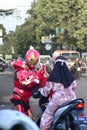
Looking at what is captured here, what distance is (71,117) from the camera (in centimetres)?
587

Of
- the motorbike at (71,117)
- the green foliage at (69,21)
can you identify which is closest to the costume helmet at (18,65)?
the motorbike at (71,117)

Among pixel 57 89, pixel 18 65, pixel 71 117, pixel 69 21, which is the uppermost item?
pixel 18 65

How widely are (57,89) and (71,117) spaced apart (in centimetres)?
49

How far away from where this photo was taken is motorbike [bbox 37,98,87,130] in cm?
574

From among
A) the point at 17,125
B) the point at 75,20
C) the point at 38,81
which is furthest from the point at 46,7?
the point at 17,125

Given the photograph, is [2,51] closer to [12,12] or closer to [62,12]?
[62,12]

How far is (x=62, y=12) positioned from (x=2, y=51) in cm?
9810

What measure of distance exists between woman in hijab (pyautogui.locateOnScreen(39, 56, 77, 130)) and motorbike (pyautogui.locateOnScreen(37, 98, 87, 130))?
0.50 feet

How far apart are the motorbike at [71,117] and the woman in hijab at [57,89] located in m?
0.15

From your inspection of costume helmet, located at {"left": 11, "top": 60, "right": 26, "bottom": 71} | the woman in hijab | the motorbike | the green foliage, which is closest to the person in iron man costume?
costume helmet, located at {"left": 11, "top": 60, "right": 26, "bottom": 71}

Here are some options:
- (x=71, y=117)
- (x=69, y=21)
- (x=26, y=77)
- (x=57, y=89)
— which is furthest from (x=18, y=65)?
(x=69, y=21)

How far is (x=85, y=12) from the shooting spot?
5812cm

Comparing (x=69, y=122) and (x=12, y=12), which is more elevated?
(x=69, y=122)

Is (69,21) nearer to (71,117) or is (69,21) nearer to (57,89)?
(57,89)
